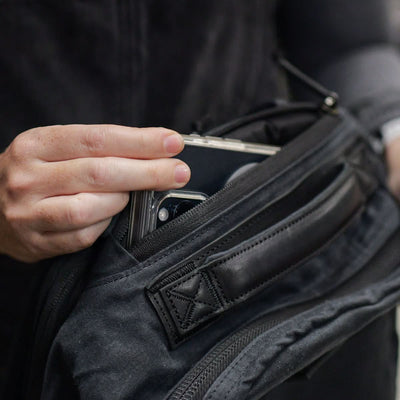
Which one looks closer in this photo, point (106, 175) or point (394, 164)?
point (106, 175)

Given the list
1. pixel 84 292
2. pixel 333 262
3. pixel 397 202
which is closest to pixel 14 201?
pixel 84 292

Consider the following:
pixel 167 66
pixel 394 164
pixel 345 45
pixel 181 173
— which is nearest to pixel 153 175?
pixel 181 173

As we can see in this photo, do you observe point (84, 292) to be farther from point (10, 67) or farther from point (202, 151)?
point (10, 67)

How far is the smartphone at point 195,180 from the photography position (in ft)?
1.18

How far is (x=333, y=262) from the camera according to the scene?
1.55 feet

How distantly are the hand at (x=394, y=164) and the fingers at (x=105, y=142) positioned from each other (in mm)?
350

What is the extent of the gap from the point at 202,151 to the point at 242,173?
52 millimetres

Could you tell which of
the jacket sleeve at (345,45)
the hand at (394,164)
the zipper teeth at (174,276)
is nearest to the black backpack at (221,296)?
the zipper teeth at (174,276)

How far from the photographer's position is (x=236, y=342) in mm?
374

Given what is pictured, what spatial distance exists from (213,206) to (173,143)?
7 centimetres

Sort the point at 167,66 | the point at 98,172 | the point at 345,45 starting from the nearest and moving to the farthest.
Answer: the point at 98,172
the point at 167,66
the point at 345,45

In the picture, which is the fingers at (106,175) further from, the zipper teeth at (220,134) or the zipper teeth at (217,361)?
the zipper teeth at (217,361)

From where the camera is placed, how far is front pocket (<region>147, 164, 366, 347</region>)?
1.17ft

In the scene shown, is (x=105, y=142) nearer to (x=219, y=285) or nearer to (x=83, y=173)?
(x=83, y=173)
